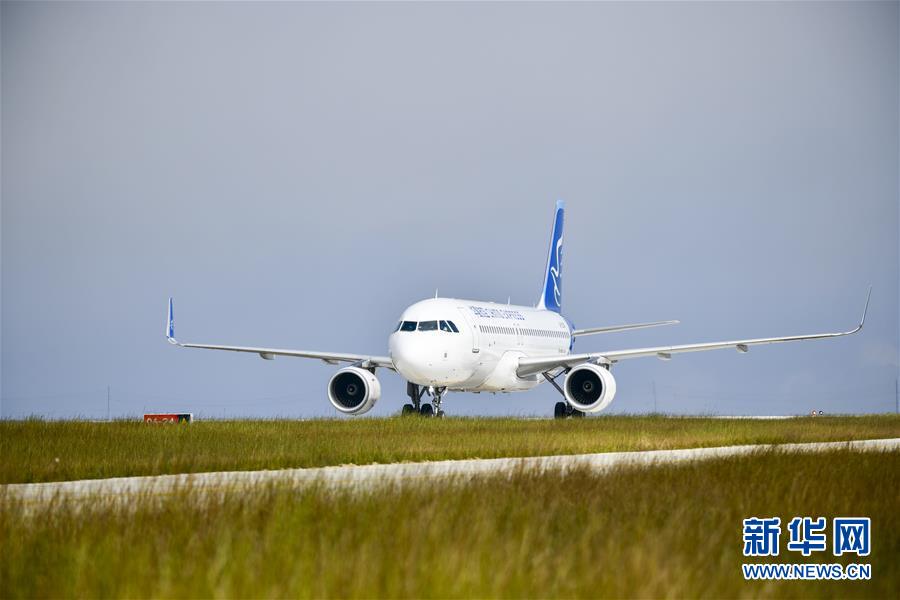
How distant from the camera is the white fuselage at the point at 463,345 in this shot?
38281 millimetres

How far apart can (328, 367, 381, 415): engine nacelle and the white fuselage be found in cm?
203

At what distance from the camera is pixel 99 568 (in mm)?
10438

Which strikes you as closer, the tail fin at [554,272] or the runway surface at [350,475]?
the runway surface at [350,475]

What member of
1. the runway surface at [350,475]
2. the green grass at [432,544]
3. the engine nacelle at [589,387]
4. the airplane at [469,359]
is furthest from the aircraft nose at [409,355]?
the green grass at [432,544]

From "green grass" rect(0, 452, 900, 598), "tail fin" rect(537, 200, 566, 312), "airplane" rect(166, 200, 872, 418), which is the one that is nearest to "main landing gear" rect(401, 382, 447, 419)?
"airplane" rect(166, 200, 872, 418)

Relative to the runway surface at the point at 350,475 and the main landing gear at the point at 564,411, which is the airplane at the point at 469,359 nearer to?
the main landing gear at the point at 564,411

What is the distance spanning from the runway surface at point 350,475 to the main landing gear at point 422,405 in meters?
14.7

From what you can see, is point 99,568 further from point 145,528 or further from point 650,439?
point 650,439

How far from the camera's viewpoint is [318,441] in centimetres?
2644

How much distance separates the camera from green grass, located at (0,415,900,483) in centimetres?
2127

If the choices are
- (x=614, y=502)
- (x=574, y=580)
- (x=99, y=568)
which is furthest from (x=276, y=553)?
(x=614, y=502)

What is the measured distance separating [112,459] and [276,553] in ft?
40.2

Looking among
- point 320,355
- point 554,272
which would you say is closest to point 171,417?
point 320,355

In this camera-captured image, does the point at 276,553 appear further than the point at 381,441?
No
